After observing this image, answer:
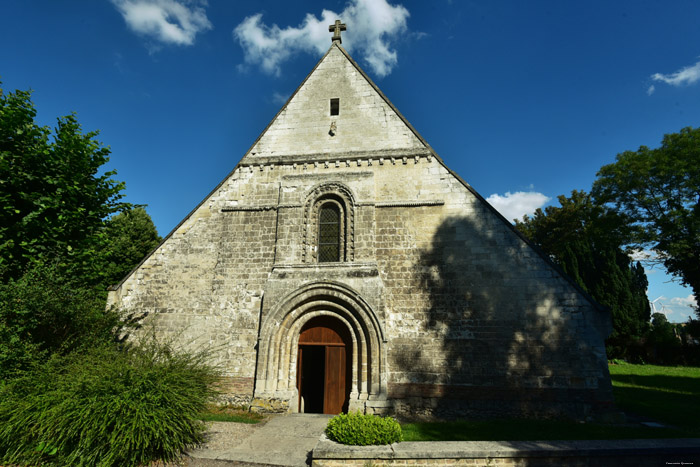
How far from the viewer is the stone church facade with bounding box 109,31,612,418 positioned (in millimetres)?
9867

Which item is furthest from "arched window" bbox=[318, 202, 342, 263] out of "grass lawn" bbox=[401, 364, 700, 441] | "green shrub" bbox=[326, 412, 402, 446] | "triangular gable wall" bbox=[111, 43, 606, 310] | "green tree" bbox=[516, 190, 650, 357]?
"green tree" bbox=[516, 190, 650, 357]

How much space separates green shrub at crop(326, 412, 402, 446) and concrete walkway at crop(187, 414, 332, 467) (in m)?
1.00

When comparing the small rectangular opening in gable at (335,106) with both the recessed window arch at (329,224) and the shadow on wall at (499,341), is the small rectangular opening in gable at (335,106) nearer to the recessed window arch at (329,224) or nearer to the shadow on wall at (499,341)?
the recessed window arch at (329,224)

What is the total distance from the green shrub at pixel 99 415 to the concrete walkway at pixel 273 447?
0.59 m

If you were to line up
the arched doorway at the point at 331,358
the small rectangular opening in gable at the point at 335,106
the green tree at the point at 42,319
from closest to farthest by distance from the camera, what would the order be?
the green tree at the point at 42,319 < the arched doorway at the point at 331,358 < the small rectangular opening in gable at the point at 335,106

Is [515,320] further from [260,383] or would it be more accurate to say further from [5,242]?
[5,242]

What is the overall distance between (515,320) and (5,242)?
Result: 44.2 ft

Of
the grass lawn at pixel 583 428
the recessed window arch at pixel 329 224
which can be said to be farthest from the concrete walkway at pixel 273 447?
the recessed window arch at pixel 329 224

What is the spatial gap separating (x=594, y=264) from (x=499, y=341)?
21327mm

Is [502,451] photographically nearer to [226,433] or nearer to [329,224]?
[226,433]

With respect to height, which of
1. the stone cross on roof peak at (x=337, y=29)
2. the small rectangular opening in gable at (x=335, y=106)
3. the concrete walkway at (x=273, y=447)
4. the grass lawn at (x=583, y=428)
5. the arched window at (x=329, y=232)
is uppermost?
the stone cross on roof peak at (x=337, y=29)

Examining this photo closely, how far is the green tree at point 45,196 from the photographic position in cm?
940

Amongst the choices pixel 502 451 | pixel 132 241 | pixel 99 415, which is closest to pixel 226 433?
pixel 99 415

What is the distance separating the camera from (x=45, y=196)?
9953mm
